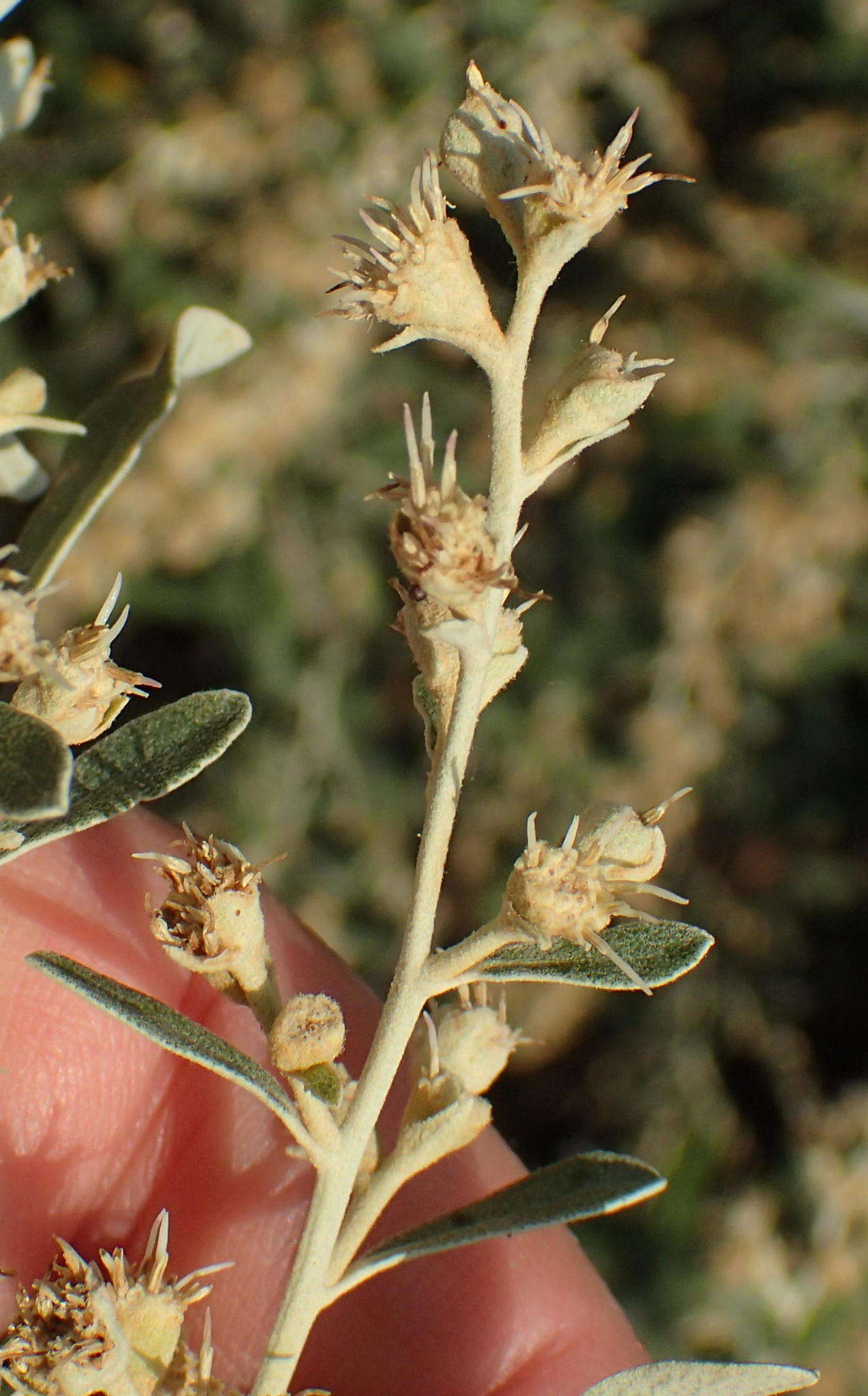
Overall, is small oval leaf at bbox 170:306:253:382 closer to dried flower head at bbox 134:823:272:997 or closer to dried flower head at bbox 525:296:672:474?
dried flower head at bbox 525:296:672:474

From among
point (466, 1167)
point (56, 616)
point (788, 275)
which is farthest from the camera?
point (788, 275)

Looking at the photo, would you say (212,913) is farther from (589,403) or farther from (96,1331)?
(589,403)

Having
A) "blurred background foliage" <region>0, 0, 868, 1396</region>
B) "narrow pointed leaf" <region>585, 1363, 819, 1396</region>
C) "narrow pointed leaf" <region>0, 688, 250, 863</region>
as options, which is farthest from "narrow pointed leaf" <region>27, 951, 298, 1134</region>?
"blurred background foliage" <region>0, 0, 868, 1396</region>

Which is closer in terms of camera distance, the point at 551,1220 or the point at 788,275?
the point at 551,1220

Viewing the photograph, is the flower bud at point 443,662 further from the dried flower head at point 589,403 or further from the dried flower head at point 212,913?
the dried flower head at point 212,913

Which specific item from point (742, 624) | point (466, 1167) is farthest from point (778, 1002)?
point (466, 1167)

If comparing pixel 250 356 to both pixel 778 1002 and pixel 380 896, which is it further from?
pixel 778 1002

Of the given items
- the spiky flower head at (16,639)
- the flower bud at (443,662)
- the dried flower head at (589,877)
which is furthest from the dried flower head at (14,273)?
the dried flower head at (589,877)

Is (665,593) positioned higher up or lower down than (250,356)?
lower down
